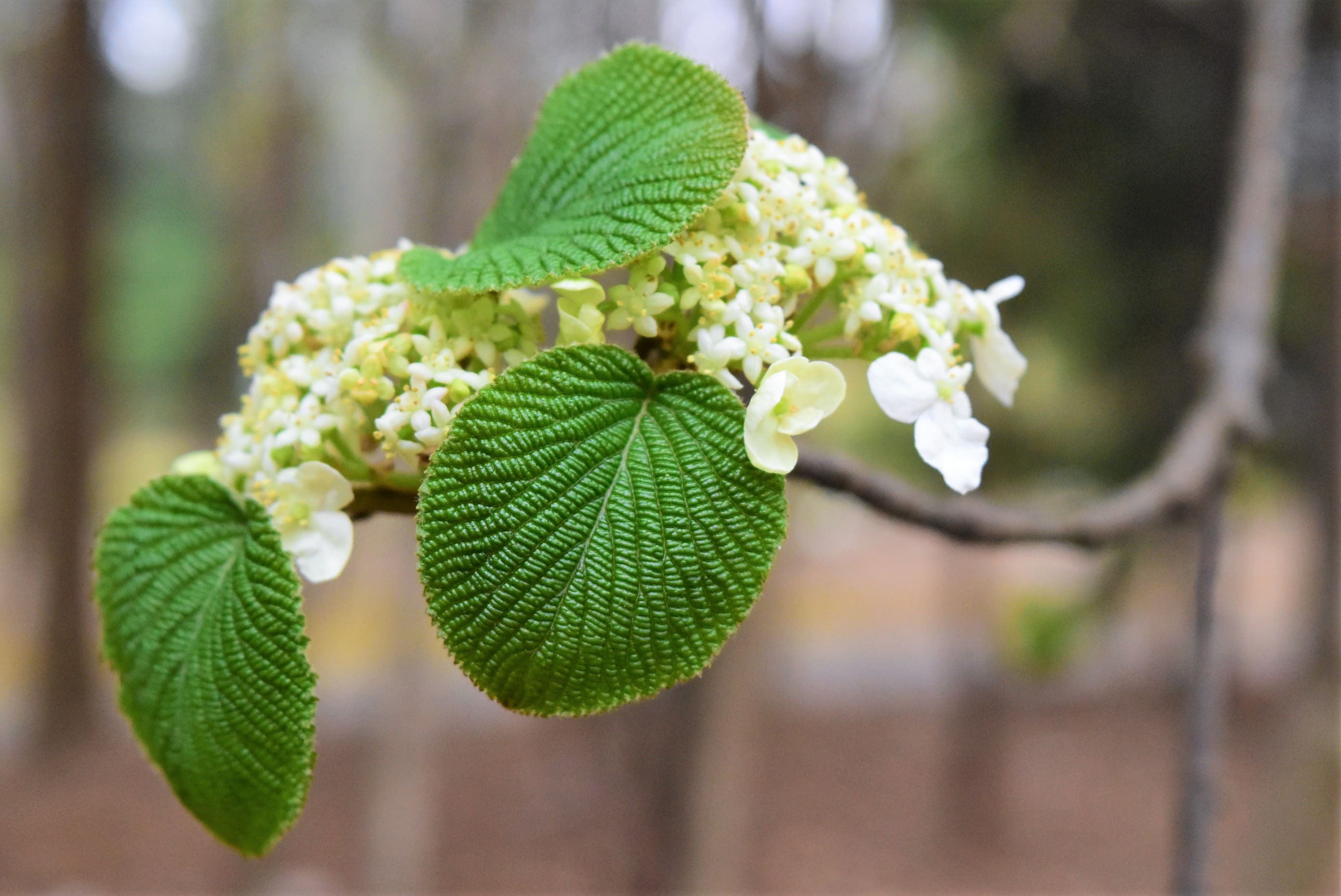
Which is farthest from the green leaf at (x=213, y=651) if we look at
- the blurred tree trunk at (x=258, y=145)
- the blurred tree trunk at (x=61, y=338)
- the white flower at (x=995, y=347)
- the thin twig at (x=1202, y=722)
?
the blurred tree trunk at (x=61, y=338)

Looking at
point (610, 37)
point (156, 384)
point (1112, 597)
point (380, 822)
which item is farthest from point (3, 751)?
point (156, 384)

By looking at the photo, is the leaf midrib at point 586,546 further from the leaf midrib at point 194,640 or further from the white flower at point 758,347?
the leaf midrib at point 194,640

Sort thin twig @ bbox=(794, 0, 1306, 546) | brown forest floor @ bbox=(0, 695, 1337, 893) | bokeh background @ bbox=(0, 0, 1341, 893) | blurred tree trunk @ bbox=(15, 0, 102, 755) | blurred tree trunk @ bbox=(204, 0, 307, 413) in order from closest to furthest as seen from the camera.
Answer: thin twig @ bbox=(794, 0, 1306, 546) → bokeh background @ bbox=(0, 0, 1341, 893) → brown forest floor @ bbox=(0, 695, 1337, 893) → blurred tree trunk @ bbox=(204, 0, 307, 413) → blurred tree trunk @ bbox=(15, 0, 102, 755)

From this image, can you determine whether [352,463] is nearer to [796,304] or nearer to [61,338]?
[796,304]

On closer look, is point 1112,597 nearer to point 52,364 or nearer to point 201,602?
point 201,602

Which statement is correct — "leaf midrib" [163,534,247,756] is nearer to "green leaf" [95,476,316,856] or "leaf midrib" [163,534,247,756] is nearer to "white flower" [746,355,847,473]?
"green leaf" [95,476,316,856]

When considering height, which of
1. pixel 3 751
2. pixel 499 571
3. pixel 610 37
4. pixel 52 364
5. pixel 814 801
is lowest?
pixel 3 751

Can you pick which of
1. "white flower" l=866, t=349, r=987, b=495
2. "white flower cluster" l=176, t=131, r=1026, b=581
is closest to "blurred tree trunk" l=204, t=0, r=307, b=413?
"white flower cluster" l=176, t=131, r=1026, b=581
